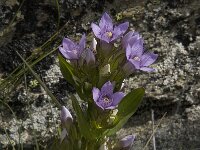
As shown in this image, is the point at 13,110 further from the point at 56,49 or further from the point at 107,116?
the point at 107,116

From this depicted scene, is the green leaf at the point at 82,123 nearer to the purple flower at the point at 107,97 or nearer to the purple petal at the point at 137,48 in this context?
the purple flower at the point at 107,97

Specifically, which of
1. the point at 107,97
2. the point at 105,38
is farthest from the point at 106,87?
the point at 105,38

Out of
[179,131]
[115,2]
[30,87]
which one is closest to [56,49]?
[30,87]

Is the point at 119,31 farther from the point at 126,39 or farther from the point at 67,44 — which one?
the point at 67,44

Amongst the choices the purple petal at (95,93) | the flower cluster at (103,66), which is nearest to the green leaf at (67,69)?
the flower cluster at (103,66)

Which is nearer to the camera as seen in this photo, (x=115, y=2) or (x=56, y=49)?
(x=56, y=49)

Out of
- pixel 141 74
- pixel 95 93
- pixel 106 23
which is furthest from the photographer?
pixel 141 74

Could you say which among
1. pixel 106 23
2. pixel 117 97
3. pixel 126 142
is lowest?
pixel 126 142
